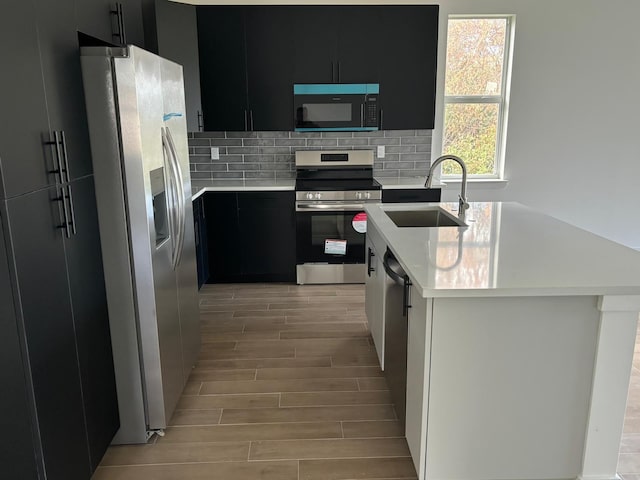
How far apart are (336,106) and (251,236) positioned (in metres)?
1.33

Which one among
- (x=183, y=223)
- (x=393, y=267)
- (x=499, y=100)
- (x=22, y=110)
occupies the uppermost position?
(x=499, y=100)

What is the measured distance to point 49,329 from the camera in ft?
5.45

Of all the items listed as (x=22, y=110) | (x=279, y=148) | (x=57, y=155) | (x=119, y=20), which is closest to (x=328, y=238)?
(x=279, y=148)

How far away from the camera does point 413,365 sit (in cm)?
198

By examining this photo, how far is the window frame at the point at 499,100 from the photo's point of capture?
4.53 metres

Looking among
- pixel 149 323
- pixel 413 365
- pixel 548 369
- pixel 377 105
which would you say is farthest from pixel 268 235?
pixel 548 369

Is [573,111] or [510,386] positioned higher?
[573,111]

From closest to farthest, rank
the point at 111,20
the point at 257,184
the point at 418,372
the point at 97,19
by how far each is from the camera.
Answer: the point at 418,372, the point at 97,19, the point at 111,20, the point at 257,184

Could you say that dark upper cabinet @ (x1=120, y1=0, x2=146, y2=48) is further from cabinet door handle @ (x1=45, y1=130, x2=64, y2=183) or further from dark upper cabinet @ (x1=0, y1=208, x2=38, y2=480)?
dark upper cabinet @ (x1=0, y1=208, x2=38, y2=480)

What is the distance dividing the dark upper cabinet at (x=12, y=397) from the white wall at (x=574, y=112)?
401cm

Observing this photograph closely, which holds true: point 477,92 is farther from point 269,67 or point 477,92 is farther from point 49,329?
point 49,329

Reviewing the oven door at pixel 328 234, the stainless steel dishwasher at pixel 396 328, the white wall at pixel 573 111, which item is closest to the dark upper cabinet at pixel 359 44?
the white wall at pixel 573 111

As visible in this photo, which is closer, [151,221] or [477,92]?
[151,221]

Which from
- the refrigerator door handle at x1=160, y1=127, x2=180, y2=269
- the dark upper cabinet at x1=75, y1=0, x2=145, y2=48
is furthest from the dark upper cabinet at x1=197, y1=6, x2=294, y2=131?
the refrigerator door handle at x1=160, y1=127, x2=180, y2=269
